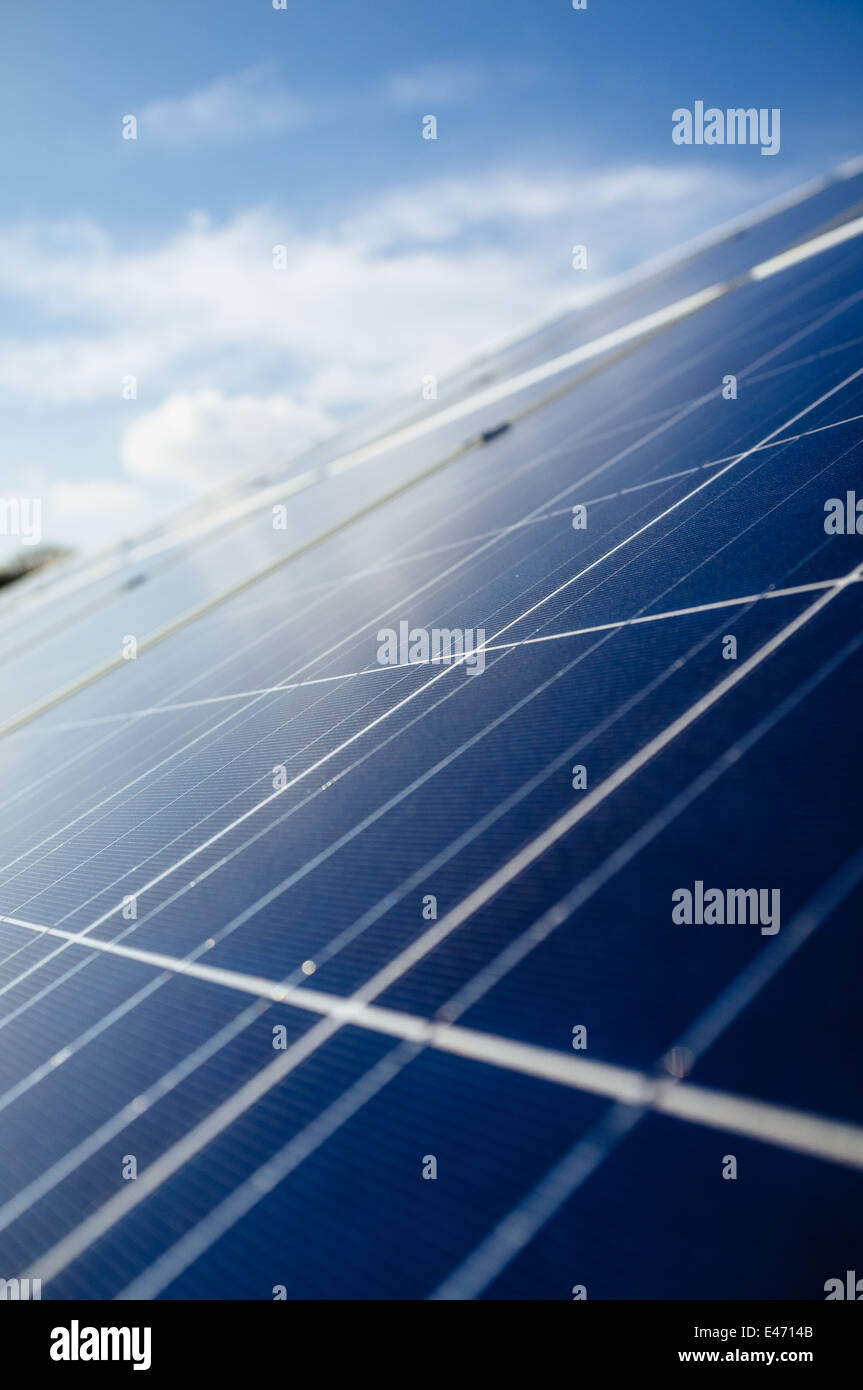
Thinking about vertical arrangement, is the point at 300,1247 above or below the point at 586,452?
below

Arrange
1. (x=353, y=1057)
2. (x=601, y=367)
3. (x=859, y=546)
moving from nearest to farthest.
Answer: (x=353, y=1057), (x=859, y=546), (x=601, y=367)

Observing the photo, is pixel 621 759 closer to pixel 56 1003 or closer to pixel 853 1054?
pixel 853 1054

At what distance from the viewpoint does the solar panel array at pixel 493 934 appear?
9.16 ft

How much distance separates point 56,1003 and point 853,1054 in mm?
4109

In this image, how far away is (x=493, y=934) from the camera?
3.88m

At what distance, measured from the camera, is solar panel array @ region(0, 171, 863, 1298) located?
9.16ft

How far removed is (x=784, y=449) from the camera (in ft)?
24.9

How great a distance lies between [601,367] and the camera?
16031 millimetres

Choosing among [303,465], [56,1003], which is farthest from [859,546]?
[303,465]
